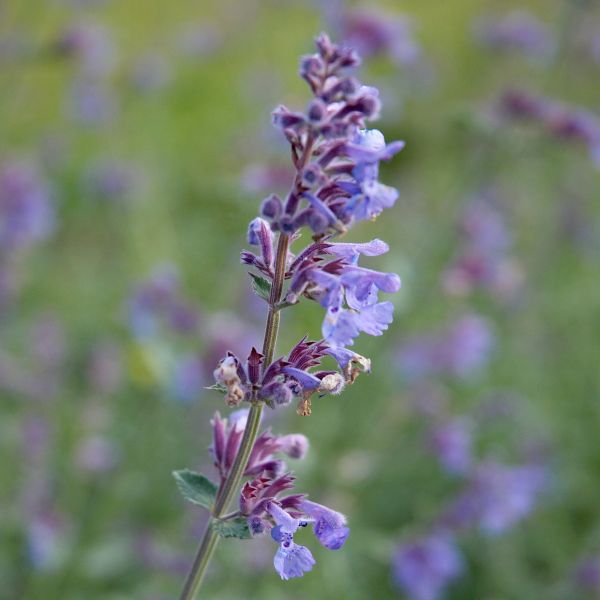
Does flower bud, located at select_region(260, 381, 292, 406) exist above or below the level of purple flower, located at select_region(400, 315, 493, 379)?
below

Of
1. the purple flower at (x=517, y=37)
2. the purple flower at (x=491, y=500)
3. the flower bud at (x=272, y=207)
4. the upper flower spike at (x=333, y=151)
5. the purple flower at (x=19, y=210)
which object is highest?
the purple flower at (x=517, y=37)

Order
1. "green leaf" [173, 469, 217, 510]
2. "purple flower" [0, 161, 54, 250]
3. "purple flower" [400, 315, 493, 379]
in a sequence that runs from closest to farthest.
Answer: "green leaf" [173, 469, 217, 510], "purple flower" [0, 161, 54, 250], "purple flower" [400, 315, 493, 379]

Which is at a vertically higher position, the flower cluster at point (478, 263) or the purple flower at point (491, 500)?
the flower cluster at point (478, 263)

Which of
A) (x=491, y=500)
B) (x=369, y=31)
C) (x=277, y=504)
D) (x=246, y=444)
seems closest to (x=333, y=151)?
(x=246, y=444)

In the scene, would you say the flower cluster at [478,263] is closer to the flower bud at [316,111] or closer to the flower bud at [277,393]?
the flower bud at [277,393]

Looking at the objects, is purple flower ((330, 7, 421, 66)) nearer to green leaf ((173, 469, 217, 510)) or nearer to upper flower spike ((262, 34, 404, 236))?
upper flower spike ((262, 34, 404, 236))

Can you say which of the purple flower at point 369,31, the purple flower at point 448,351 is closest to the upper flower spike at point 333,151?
the purple flower at point 369,31

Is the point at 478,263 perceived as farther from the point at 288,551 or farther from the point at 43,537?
the point at 288,551

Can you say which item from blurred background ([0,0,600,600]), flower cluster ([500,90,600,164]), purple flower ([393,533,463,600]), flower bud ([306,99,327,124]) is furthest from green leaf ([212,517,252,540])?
flower cluster ([500,90,600,164])
